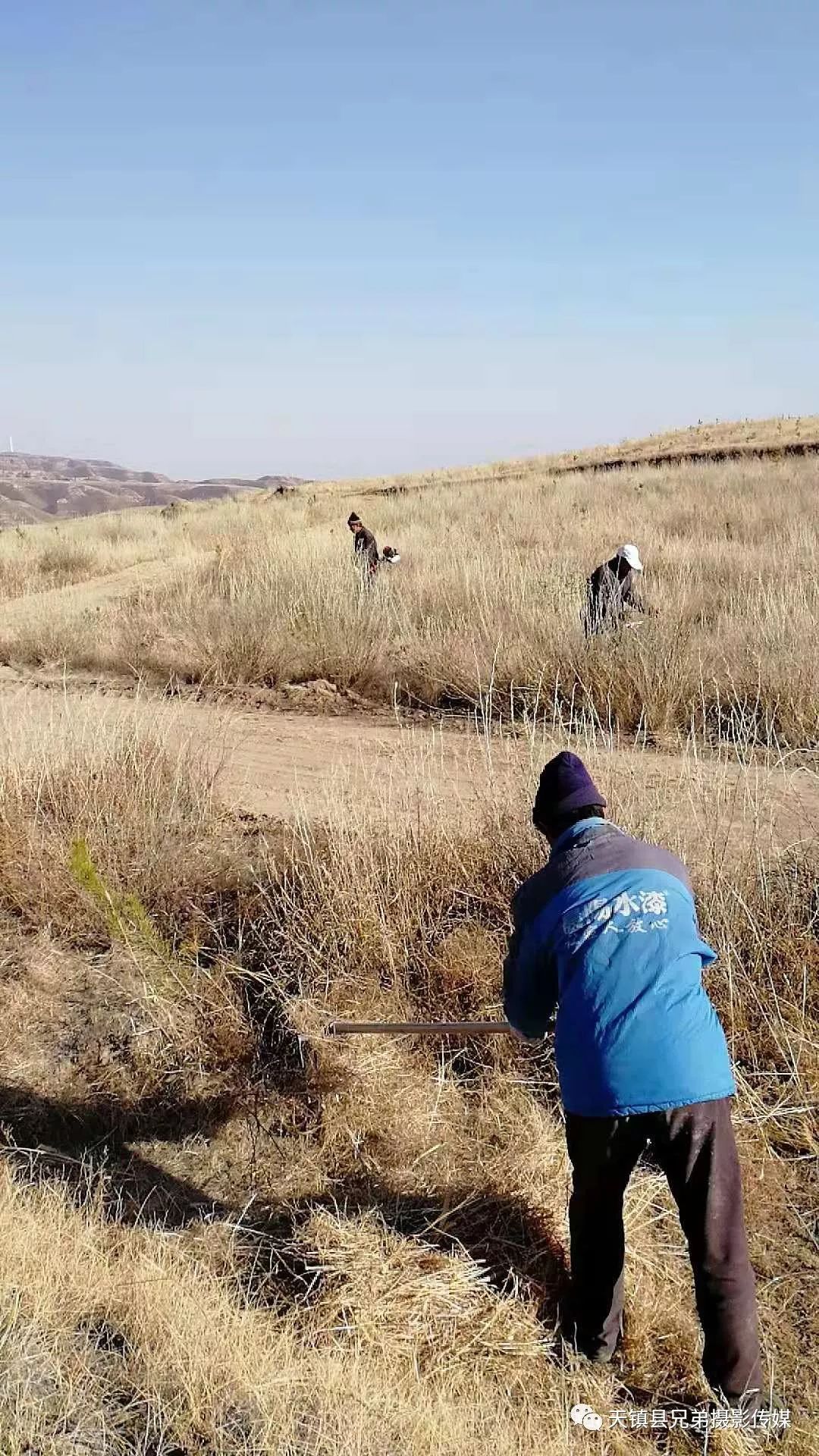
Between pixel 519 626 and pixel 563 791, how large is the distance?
5.06 m

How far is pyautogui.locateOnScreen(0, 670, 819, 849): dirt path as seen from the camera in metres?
4.01

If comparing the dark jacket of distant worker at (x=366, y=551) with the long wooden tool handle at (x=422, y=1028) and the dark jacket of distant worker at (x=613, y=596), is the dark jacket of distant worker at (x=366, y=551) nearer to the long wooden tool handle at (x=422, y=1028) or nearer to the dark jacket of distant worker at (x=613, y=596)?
the dark jacket of distant worker at (x=613, y=596)

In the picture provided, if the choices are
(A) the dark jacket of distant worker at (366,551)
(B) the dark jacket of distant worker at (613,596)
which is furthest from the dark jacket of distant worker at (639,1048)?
(A) the dark jacket of distant worker at (366,551)

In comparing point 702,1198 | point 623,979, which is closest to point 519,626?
point 623,979

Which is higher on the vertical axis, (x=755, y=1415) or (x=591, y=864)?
(x=591, y=864)

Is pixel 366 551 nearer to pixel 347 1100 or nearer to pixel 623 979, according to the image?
pixel 347 1100

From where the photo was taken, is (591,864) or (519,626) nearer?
(591,864)

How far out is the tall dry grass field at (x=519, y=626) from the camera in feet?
20.0

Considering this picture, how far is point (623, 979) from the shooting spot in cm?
218

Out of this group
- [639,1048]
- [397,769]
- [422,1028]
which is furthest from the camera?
[397,769]

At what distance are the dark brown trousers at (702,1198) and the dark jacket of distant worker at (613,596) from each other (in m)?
4.88

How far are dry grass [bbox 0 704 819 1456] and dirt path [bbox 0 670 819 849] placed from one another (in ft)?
0.21

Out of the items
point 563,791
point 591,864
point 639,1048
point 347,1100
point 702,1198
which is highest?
point 563,791

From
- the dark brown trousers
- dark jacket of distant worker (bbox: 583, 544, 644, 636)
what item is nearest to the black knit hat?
the dark brown trousers
